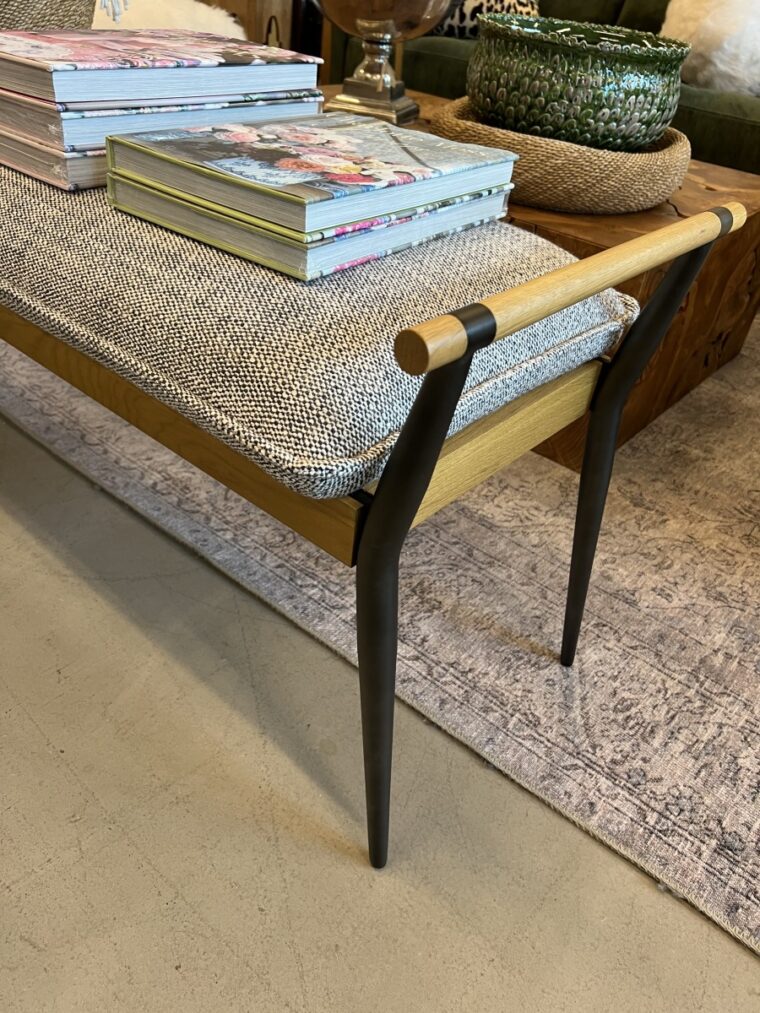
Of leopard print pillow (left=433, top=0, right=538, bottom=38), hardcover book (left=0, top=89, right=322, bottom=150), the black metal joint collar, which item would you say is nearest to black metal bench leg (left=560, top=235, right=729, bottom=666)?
the black metal joint collar

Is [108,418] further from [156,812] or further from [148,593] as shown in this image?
[156,812]

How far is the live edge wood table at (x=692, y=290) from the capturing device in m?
1.12

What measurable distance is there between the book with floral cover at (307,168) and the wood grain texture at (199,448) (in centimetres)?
17

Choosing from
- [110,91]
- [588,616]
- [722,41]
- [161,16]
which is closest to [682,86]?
[722,41]

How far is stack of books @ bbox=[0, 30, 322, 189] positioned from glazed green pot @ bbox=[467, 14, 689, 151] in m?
0.32

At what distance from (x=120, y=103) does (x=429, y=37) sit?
1.89m

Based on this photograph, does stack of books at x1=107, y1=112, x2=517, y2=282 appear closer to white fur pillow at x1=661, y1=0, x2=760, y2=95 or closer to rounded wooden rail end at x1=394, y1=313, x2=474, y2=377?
rounded wooden rail end at x1=394, y1=313, x2=474, y2=377

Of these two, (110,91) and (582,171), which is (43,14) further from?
(582,171)

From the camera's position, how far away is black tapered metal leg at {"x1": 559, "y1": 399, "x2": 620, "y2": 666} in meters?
0.77

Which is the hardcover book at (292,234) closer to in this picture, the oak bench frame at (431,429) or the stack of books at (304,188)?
the stack of books at (304,188)

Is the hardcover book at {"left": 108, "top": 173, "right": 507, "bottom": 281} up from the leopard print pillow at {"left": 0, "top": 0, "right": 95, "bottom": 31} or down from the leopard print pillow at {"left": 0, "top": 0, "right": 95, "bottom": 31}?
down

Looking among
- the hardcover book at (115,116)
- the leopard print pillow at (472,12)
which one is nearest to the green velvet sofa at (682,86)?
the leopard print pillow at (472,12)

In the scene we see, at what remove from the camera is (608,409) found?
2.51 ft

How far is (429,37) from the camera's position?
7.73ft
